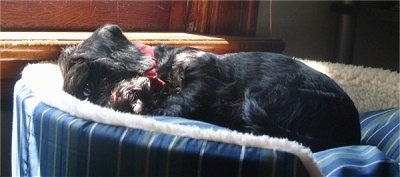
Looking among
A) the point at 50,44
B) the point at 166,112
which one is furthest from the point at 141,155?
the point at 50,44

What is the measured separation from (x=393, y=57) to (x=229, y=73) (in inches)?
38.9

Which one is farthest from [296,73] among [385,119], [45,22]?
[45,22]

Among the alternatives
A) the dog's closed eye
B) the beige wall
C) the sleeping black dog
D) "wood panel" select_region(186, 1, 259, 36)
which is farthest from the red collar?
the beige wall

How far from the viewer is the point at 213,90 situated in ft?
3.76

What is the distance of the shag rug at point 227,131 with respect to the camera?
699 mm

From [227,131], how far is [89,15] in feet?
2.98

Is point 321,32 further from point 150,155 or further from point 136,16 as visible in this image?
point 150,155

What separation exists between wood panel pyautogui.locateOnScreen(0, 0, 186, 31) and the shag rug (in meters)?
0.25

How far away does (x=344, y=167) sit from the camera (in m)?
0.97

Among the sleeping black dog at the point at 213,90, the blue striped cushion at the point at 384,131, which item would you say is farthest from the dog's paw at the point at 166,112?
the blue striped cushion at the point at 384,131

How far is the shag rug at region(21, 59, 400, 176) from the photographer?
70 centimetres

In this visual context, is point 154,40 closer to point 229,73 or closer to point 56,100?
point 229,73

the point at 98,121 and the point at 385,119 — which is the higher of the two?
the point at 98,121

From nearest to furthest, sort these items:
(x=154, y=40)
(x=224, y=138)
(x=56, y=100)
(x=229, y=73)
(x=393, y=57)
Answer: (x=224, y=138) < (x=56, y=100) < (x=229, y=73) < (x=154, y=40) < (x=393, y=57)
